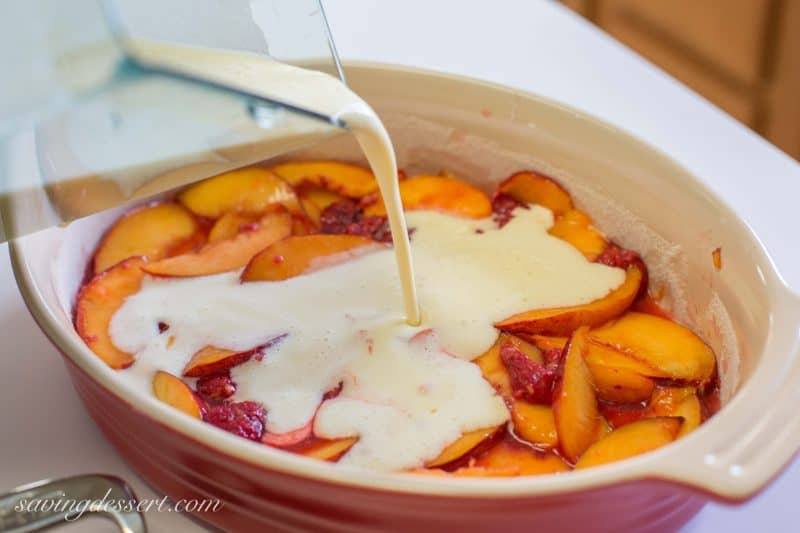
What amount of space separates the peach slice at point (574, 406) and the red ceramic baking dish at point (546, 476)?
0.14 meters

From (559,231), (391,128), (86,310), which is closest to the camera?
(86,310)

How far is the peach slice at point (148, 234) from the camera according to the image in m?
1.28

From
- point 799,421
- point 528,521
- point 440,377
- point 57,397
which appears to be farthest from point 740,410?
point 57,397

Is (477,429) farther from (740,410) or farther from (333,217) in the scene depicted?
(333,217)

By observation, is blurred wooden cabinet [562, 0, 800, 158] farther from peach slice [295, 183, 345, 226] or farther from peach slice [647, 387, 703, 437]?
peach slice [647, 387, 703, 437]

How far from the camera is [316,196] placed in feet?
4.68

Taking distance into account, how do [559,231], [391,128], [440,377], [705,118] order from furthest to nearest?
[705,118]
[391,128]
[559,231]
[440,377]

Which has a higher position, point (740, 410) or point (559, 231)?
point (740, 410)

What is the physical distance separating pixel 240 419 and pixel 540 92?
800 mm

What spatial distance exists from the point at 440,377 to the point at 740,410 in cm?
33

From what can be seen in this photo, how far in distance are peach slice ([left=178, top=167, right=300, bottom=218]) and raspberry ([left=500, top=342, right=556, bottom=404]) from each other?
43cm

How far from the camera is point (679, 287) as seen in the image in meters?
1.21

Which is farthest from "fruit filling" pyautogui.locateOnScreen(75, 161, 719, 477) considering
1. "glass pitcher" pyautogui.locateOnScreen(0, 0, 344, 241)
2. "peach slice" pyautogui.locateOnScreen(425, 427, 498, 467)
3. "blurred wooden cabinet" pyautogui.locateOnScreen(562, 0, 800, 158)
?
"blurred wooden cabinet" pyautogui.locateOnScreen(562, 0, 800, 158)

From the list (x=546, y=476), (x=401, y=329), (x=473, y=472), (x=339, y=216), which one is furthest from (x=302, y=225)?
(x=546, y=476)
